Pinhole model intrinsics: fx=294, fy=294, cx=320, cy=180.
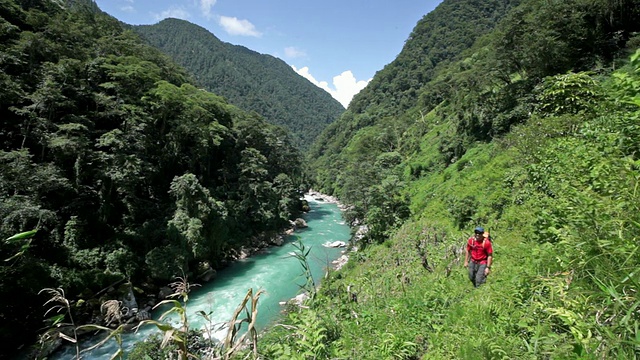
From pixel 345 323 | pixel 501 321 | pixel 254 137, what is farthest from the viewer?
pixel 254 137

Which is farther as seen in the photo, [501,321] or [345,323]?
[345,323]

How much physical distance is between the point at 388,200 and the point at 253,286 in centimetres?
1249

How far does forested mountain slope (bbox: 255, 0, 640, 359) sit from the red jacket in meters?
0.39

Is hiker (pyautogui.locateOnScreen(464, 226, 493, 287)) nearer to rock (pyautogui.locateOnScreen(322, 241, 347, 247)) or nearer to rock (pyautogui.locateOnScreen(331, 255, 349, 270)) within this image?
rock (pyautogui.locateOnScreen(331, 255, 349, 270))

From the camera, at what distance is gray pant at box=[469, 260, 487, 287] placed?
5.99 meters

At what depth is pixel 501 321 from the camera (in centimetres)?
370

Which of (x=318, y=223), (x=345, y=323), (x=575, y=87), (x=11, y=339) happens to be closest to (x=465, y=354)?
(x=345, y=323)

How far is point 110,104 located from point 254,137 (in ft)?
61.3

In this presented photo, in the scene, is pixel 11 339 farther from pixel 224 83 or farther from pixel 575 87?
pixel 224 83

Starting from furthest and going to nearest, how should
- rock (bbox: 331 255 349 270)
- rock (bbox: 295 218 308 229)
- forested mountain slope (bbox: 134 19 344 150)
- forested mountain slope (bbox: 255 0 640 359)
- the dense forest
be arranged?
forested mountain slope (bbox: 134 19 344 150), rock (bbox: 295 218 308 229), rock (bbox: 331 255 349 270), the dense forest, forested mountain slope (bbox: 255 0 640 359)

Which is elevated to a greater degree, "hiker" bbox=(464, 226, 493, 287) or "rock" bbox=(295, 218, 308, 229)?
"hiker" bbox=(464, 226, 493, 287)

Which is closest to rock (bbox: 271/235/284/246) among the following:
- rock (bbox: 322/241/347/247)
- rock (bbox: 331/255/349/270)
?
rock (bbox: 322/241/347/247)

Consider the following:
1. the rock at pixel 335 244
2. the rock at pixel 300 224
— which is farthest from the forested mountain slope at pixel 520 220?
the rock at pixel 300 224

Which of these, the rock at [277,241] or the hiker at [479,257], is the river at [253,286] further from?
the hiker at [479,257]
